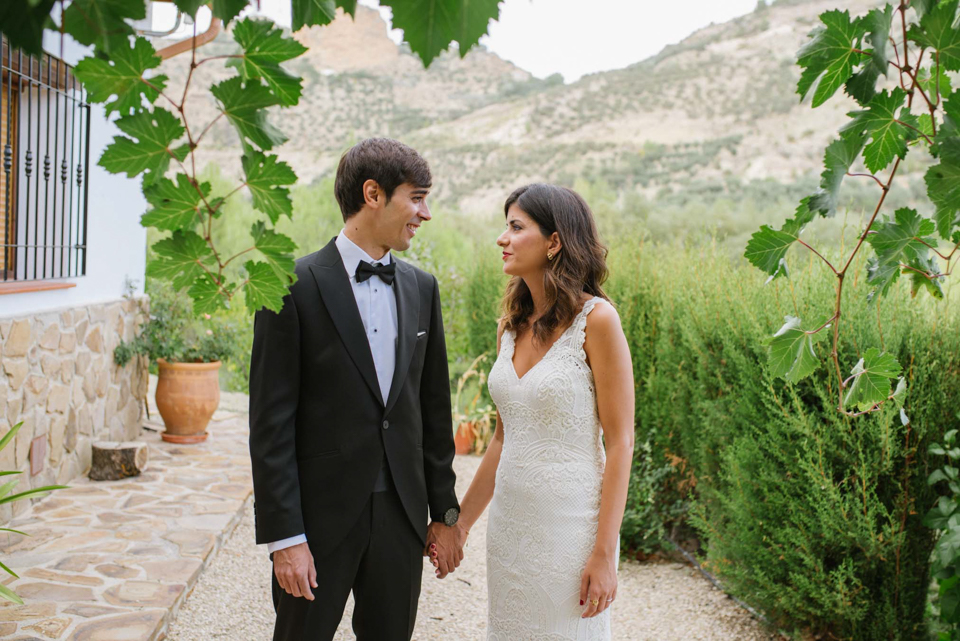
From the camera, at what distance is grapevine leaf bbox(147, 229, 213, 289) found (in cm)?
61

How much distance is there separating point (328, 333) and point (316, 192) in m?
13.6

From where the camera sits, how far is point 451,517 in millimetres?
2129

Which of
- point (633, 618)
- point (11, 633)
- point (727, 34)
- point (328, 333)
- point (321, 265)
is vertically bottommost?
point (633, 618)

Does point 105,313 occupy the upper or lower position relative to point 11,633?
upper

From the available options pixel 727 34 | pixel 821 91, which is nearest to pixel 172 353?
pixel 821 91

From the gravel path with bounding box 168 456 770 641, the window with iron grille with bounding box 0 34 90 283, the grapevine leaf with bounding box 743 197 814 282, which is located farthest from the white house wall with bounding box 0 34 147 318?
the grapevine leaf with bounding box 743 197 814 282

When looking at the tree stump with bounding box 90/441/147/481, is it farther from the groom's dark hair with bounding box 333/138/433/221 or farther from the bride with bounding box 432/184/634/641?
the groom's dark hair with bounding box 333/138/433/221

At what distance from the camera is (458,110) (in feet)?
109

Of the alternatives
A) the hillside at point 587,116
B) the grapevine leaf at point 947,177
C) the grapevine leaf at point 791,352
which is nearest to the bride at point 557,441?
the grapevine leaf at point 791,352

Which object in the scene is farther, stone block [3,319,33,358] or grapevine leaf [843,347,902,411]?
stone block [3,319,33,358]

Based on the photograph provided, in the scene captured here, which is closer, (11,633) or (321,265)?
(321,265)

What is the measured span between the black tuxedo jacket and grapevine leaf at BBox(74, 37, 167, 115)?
49.0 inches

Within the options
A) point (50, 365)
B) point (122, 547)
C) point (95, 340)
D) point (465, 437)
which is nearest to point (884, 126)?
point (122, 547)

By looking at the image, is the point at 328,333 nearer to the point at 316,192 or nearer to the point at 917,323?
the point at 917,323
